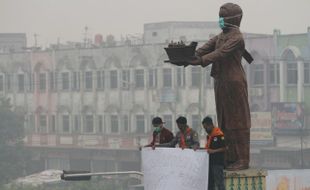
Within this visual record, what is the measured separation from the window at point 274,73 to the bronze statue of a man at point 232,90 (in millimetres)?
66118

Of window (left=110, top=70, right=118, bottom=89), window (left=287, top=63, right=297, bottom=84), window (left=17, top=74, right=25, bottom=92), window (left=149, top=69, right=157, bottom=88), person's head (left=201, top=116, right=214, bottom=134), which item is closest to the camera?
person's head (left=201, top=116, right=214, bottom=134)

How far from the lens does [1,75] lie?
9738 centimetres

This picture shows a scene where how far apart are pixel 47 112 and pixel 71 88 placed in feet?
12.0


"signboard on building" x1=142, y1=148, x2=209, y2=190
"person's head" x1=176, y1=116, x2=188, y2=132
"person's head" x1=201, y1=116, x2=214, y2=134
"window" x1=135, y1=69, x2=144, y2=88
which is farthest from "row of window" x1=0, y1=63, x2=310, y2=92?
"signboard on building" x1=142, y1=148, x2=209, y2=190

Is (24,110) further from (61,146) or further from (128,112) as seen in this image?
(128,112)

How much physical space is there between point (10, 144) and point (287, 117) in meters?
25.9

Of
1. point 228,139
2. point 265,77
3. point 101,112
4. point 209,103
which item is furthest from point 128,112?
point 228,139

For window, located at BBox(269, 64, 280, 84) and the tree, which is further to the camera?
the tree

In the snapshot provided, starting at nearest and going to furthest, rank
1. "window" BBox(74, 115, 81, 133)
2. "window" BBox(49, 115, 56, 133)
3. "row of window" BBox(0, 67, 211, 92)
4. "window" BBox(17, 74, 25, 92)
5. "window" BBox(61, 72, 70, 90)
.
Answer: "row of window" BBox(0, 67, 211, 92) → "window" BBox(74, 115, 81, 133) → "window" BBox(61, 72, 70, 90) → "window" BBox(49, 115, 56, 133) → "window" BBox(17, 74, 25, 92)

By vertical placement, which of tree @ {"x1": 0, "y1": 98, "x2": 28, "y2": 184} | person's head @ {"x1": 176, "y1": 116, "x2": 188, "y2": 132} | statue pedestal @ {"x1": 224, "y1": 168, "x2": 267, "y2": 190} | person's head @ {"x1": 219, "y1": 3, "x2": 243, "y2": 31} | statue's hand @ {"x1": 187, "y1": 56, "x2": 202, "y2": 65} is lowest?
tree @ {"x1": 0, "y1": 98, "x2": 28, "y2": 184}

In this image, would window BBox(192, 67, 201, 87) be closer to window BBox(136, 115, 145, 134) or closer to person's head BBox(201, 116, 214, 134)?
window BBox(136, 115, 145, 134)

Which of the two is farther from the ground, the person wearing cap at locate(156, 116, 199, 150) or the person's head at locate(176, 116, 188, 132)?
the person's head at locate(176, 116, 188, 132)

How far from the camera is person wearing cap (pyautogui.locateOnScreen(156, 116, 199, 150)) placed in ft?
31.6

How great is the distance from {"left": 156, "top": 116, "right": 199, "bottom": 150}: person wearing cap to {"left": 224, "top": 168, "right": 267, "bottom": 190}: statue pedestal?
488mm
